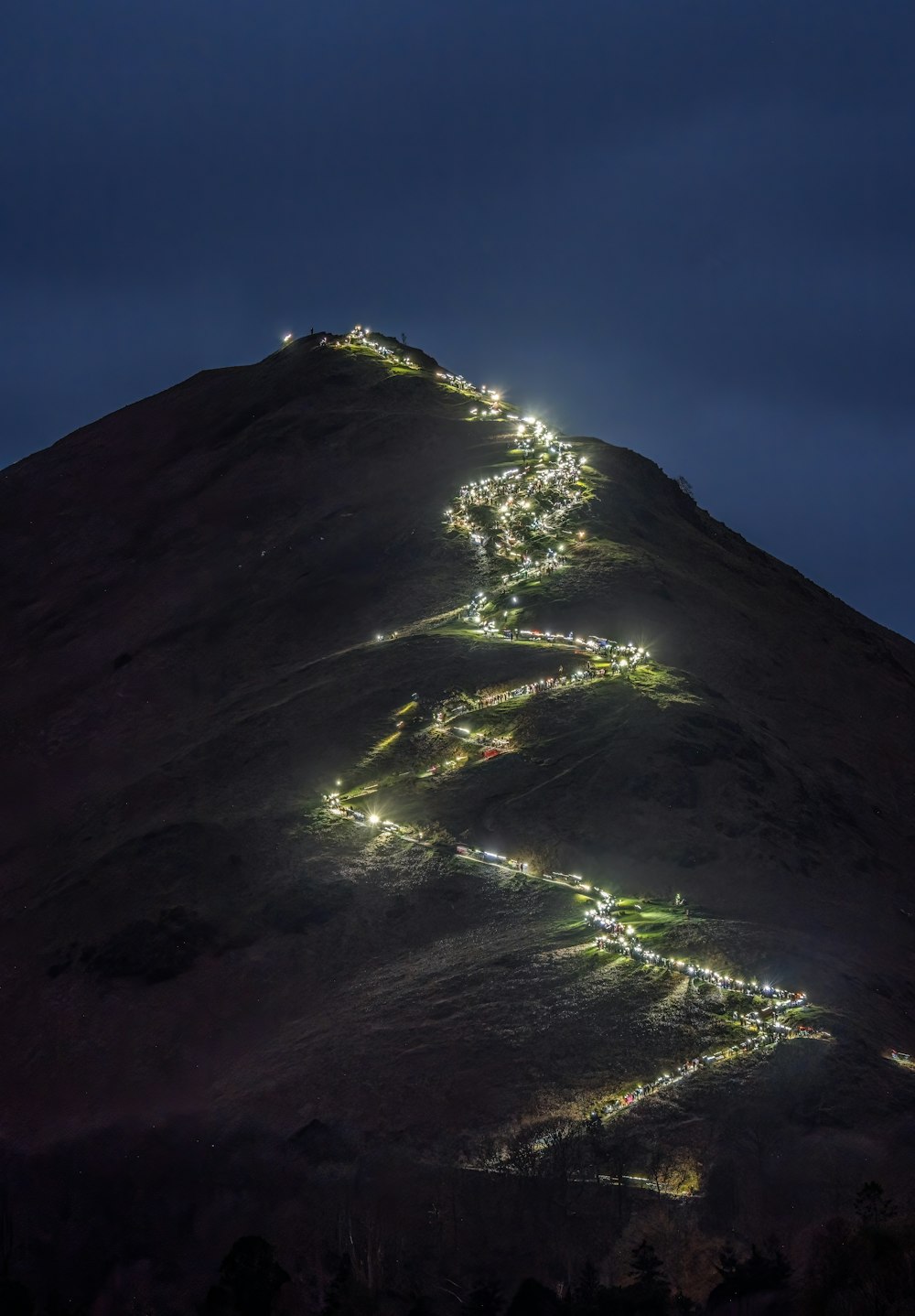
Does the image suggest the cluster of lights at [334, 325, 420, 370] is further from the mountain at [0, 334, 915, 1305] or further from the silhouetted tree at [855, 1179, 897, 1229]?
the silhouetted tree at [855, 1179, 897, 1229]

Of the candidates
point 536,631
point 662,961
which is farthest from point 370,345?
point 662,961

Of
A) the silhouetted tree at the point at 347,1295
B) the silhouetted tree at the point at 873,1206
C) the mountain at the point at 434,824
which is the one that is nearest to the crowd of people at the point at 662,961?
the mountain at the point at 434,824

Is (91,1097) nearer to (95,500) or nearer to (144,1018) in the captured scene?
(144,1018)

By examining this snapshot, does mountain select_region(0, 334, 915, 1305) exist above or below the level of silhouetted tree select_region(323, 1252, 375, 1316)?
above

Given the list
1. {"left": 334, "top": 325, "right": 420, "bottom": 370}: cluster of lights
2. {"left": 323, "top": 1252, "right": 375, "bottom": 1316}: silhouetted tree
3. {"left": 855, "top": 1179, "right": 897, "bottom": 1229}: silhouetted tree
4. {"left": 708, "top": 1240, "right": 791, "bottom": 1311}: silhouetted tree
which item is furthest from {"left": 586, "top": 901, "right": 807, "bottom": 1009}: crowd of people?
{"left": 334, "top": 325, "right": 420, "bottom": 370}: cluster of lights

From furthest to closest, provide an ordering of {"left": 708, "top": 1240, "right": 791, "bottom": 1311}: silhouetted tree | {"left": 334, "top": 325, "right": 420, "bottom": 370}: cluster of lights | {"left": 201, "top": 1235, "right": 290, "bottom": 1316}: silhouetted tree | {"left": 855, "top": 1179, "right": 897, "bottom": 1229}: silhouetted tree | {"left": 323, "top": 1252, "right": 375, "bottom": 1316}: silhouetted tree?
{"left": 334, "top": 325, "right": 420, "bottom": 370}: cluster of lights
{"left": 201, "top": 1235, "right": 290, "bottom": 1316}: silhouetted tree
{"left": 323, "top": 1252, "right": 375, "bottom": 1316}: silhouetted tree
{"left": 855, "top": 1179, "right": 897, "bottom": 1229}: silhouetted tree
{"left": 708, "top": 1240, "right": 791, "bottom": 1311}: silhouetted tree

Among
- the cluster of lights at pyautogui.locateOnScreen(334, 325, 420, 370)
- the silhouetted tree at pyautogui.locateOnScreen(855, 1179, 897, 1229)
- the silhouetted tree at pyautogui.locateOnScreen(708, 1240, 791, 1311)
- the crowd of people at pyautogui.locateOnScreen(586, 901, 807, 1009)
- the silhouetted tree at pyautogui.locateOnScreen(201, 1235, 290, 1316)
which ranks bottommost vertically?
the silhouetted tree at pyautogui.locateOnScreen(708, 1240, 791, 1311)

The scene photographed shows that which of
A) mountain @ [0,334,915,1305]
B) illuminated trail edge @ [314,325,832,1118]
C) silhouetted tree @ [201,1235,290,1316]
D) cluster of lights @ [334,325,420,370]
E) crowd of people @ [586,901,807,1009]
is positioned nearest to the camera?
silhouetted tree @ [201,1235,290,1316]

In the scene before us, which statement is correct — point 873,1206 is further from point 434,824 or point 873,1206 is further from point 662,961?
point 434,824

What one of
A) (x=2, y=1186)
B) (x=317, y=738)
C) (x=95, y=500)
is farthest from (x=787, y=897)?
(x=95, y=500)
